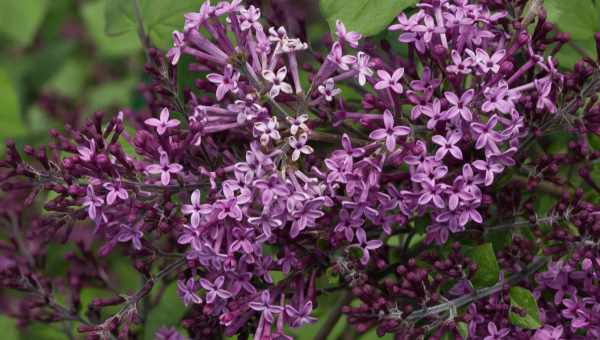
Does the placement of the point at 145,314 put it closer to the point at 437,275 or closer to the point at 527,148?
the point at 437,275

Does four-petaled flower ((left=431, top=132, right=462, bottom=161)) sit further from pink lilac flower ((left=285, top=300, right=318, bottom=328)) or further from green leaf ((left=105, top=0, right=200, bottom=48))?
green leaf ((left=105, top=0, right=200, bottom=48))

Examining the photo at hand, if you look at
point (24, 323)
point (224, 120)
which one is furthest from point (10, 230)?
point (224, 120)

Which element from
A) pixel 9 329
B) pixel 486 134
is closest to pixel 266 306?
pixel 486 134

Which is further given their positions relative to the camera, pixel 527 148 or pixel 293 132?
pixel 527 148

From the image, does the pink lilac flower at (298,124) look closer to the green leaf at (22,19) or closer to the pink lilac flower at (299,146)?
the pink lilac flower at (299,146)

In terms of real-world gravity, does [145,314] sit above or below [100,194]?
below

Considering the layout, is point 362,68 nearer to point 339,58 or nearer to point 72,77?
point 339,58

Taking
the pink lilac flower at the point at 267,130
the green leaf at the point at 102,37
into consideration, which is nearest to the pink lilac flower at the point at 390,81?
the pink lilac flower at the point at 267,130
